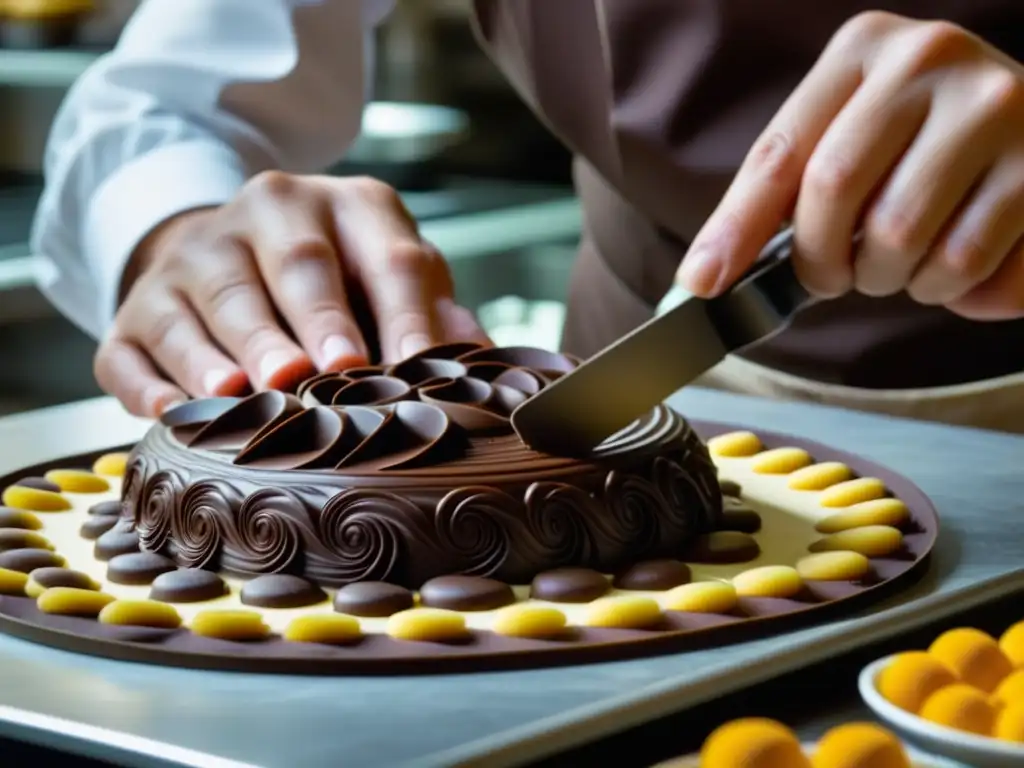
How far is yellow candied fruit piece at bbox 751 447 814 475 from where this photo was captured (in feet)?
3.61

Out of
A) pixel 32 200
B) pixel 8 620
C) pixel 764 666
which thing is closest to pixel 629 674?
pixel 764 666

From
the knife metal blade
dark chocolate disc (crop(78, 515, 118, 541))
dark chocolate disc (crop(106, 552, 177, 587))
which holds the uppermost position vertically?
the knife metal blade

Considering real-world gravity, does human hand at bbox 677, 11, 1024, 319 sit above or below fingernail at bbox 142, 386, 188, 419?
above

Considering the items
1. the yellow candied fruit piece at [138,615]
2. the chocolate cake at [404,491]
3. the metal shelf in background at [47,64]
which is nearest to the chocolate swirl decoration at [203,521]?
the chocolate cake at [404,491]

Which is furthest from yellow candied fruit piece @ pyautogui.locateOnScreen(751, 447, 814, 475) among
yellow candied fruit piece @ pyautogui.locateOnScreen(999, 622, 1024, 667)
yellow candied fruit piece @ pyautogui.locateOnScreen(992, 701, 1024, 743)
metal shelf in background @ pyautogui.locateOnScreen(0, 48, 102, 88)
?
metal shelf in background @ pyautogui.locateOnScreen(0, 48, 102, 88)

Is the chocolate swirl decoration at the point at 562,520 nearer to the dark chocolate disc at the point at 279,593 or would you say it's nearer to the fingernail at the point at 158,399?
the dark chocolate disc at the point at 279,593

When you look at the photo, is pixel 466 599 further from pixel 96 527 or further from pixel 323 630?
pixel 96 527

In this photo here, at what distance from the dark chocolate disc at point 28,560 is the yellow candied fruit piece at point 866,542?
42 centimetres

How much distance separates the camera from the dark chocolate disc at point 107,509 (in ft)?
3.27

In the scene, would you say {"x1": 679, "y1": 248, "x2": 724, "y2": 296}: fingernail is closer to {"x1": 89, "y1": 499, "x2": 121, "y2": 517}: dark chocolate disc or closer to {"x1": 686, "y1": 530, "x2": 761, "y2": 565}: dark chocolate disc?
{"x1": 686, "y1": 530, "x2": 761, "y2": 565}: dark chocolate disc

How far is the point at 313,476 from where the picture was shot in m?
0.87

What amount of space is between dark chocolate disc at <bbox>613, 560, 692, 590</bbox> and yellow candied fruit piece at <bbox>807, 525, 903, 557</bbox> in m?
0.09

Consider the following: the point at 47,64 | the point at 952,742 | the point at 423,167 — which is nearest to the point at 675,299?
the point at 952,742

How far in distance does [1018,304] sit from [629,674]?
40 cm
